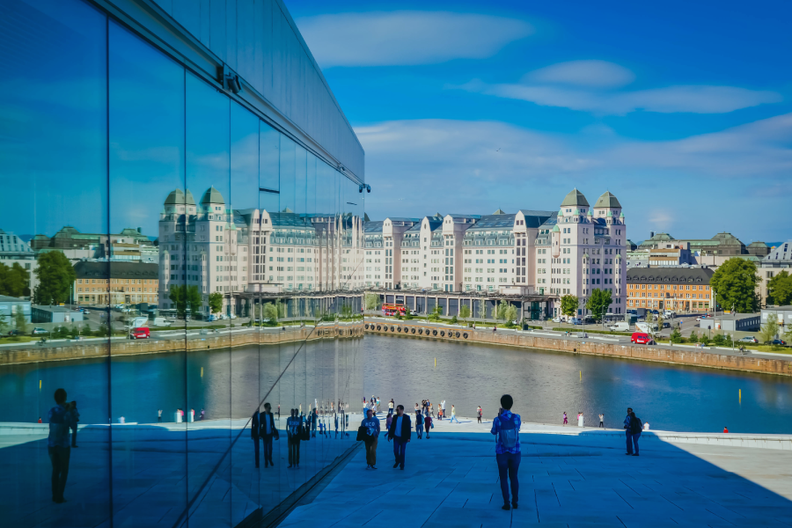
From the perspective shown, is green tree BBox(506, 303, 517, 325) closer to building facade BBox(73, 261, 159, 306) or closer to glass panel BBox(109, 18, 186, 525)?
glass panel BBox(109, 18, 186, 525)

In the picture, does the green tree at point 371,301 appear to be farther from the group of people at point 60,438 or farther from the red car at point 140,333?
the group of people at point 60,438

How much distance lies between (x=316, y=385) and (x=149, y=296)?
491 cm

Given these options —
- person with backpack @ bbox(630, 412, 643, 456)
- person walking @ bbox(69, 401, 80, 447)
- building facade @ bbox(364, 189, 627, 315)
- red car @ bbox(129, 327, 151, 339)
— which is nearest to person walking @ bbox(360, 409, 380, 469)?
person with backpack @ bbox(630, 412, 643, 456)

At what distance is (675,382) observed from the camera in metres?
45.0

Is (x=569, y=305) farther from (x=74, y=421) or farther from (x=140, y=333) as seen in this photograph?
(x=74, y=421)

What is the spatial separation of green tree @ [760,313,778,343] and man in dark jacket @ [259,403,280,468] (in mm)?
60891

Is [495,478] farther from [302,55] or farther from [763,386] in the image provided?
[763,386]

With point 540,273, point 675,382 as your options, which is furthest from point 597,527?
point 540,273

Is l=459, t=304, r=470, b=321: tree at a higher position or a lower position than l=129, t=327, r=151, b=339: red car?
lower

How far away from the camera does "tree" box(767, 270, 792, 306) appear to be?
84.4m

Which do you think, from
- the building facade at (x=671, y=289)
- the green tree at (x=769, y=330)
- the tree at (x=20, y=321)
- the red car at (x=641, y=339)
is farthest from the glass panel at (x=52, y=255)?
the building facade at (x=671, y=289)

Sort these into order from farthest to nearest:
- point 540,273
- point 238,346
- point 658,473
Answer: point 540,273, point 658,473, point 238,346

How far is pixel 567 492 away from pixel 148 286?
5.89m

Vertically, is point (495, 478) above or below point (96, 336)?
below
